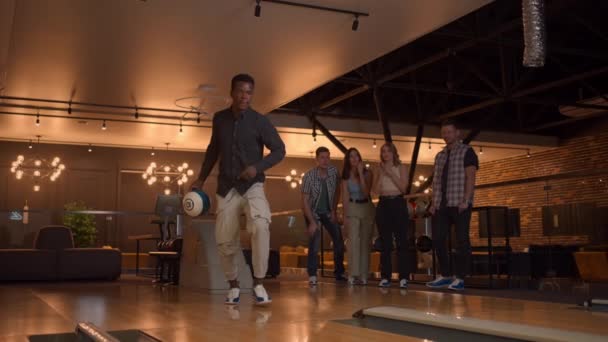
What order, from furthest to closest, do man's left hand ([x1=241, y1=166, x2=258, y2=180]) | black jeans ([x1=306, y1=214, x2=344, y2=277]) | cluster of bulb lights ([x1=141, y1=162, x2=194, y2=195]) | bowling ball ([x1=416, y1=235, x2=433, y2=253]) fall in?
cluster of bulb lights ([x1=141, y1=162, x2=194, y2=195]) < bowling ball ([x1=416, y1=235, x2=433, y2=253]) < black jeans ([x1=306, y1=214, x2=344, y2=277]) < man's left hand ([x1=241, y1=166, x2=258, y2=180])

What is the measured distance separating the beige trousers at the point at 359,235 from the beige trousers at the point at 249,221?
8.41ft

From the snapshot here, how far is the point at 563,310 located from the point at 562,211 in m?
2.90

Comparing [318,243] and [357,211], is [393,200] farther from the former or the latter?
[318,243]

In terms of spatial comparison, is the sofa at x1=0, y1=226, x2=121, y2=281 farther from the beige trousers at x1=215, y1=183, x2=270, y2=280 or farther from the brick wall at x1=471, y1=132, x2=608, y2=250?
the beige trousers at x1=215, y1=183, x2=270, y2=280

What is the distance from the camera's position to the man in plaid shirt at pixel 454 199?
18.7ft

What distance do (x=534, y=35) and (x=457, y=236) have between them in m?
3.33

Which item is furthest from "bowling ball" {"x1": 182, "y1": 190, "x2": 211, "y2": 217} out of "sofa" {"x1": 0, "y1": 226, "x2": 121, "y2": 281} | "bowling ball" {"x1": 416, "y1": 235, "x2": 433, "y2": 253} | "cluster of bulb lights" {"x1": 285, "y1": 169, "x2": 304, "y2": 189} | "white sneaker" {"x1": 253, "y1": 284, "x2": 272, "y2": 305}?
"cluster of bulb lights" {"x1": 285, "y1": 169, "x2": 304, "y2": 189}

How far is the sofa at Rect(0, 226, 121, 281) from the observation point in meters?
8.28

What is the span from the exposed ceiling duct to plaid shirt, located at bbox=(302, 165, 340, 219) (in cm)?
410

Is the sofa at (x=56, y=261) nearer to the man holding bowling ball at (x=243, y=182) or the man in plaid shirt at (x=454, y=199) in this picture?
the man in plaid shirt at (x=454, y=199)

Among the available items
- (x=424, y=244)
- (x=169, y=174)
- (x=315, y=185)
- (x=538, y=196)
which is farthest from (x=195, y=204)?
(x=169, y=174)

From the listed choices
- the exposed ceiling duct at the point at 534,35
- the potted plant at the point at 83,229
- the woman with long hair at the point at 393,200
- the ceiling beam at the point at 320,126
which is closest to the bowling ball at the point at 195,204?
the exposed ceiling duct at the point at 534,35

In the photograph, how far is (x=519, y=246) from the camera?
6.54 meters

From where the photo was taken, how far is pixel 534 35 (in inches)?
105
